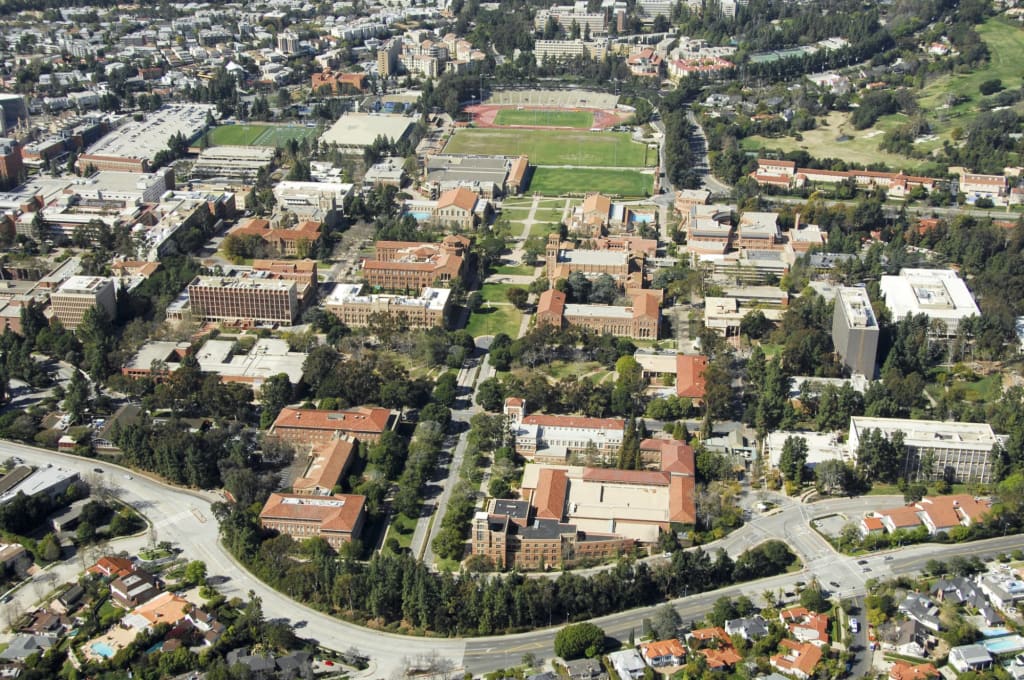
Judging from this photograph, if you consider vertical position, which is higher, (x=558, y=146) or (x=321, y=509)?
(x=558, y=146)

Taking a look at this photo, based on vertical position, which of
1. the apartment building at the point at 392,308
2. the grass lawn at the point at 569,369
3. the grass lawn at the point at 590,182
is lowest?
the grass lawn at the point at 569,369

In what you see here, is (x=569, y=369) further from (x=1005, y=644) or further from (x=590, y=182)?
(x=590, y=182)

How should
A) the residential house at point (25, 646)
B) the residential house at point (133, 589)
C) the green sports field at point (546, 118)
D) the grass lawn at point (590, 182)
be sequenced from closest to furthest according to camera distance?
the residential house at point (25, 646) < the residential house at point (133, 589) < the grass lawn at point (590, 182) < the green sports field at point (546, 118)

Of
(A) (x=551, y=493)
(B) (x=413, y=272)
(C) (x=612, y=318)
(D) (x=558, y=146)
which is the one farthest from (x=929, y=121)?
(A) (x=551, y=493)

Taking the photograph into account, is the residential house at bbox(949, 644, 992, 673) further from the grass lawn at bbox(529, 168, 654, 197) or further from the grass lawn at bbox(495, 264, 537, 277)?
the grass lawn at bbox(529, 168, 654, 197)

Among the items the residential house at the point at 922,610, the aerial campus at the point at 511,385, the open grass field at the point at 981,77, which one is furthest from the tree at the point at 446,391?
the open grass field at the point at 981,77

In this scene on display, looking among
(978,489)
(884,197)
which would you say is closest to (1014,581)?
(978,489)

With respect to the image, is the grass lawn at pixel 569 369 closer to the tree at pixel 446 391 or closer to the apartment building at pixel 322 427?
the tree at pixel 446 391
